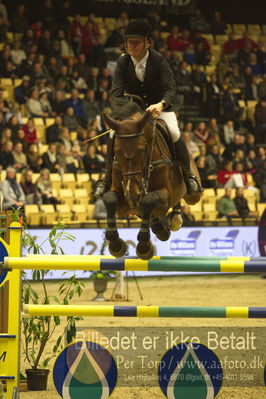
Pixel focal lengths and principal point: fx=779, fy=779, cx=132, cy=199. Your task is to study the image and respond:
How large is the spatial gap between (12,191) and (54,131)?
2485 mm

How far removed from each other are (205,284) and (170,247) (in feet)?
3.32

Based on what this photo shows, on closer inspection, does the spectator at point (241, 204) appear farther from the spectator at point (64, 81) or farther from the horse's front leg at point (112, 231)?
the horse's front leg at point (112, 231)

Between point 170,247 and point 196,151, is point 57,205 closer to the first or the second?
point 170,247

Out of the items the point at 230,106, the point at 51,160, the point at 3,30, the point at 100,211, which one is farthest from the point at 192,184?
the point at 230,106

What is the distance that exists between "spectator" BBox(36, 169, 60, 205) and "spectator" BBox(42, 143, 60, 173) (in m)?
0.77

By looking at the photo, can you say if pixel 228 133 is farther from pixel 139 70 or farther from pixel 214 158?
pixel 139 70

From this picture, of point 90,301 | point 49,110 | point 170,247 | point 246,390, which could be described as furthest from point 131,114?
point 49,110

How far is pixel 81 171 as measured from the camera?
15406 mm

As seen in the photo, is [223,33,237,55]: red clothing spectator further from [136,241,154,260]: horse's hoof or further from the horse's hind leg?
[136,241,154,260]: horse's hoof

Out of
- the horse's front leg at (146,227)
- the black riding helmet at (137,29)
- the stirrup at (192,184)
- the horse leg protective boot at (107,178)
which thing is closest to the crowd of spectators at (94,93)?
the stirrup at (192,184)

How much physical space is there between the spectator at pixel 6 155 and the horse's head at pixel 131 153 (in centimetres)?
911

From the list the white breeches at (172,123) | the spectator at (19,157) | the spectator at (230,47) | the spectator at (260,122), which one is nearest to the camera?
the white breeches at (172,123)

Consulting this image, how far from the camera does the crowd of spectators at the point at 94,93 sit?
15.4m

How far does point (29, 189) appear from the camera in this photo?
14.1 meters
